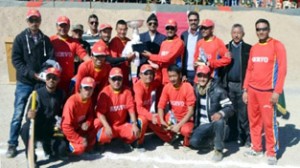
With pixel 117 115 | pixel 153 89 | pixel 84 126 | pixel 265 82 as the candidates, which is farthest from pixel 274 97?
pixel 84 126

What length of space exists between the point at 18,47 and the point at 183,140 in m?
3.18

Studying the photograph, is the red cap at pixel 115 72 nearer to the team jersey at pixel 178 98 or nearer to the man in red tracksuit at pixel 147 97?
the man in red tracksuit at pixel 147 97

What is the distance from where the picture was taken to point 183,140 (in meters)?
6.88

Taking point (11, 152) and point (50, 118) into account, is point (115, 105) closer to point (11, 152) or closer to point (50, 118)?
point (50, 118)

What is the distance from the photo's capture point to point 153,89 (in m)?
6.96

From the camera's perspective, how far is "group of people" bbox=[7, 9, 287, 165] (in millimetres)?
6008

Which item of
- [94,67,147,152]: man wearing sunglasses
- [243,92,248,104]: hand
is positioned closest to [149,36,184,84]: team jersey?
[94,67,147,152]: man wearing sunglasses

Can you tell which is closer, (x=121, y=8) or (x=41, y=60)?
(x=41, y=60)

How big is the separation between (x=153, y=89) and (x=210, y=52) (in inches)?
47.3

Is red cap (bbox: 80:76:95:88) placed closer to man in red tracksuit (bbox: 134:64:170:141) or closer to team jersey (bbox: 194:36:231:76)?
man in red tracksuit (bbox: 134:64:170:141)

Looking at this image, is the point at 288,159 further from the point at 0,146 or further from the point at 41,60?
the point at 0,146

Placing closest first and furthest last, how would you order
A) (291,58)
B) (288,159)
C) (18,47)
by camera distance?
(18,47) → (288,159) → (291,58)

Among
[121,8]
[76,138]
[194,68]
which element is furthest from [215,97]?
[121,8]

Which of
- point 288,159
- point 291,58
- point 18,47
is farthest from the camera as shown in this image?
point 291,58
